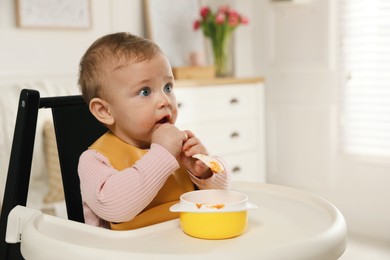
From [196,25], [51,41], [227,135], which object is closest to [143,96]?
[51,41]

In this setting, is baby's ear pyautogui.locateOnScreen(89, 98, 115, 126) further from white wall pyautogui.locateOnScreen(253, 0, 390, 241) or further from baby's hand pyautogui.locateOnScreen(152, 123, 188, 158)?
white wall pyautogui.locateOnScreen(253, 0, 390, 241)

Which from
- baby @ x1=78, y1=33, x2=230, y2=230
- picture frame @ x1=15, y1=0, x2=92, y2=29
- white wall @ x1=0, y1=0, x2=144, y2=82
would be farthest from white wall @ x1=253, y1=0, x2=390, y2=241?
baby @ x1=78, y1=33, x2=230, y2=230

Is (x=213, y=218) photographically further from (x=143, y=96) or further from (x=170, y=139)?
(x=143, y=96)

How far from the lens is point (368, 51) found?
3635 mm

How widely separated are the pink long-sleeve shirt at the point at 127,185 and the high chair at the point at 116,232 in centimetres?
5

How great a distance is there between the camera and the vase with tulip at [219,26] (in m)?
3.82

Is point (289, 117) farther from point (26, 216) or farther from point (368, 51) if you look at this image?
point (26, 216)

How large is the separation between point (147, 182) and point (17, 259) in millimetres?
407

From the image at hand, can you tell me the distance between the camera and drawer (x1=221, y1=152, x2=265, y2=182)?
3765 millimetres

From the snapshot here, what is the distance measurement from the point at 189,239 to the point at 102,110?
16.1 inches

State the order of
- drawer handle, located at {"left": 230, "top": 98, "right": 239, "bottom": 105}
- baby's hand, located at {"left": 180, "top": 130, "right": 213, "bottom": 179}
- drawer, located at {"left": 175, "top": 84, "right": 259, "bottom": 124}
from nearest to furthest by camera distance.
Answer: baby's hand, located at {"left": 180, "top": 130, "right": 213, "bottom": 179} → drawer, located at {"left": 175, "top": 84, "right": 259, "bottom": 124} → drawer handle, located at {"left": 230, "top": 98, "right": 239, "bottom": 105}

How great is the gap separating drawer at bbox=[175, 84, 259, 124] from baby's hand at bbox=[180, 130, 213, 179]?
6.85 ft

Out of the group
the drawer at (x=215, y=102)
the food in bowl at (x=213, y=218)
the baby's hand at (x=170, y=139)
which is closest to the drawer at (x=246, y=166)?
the drawer at (x=215, y=102)

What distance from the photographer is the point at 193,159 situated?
1.24 meters
